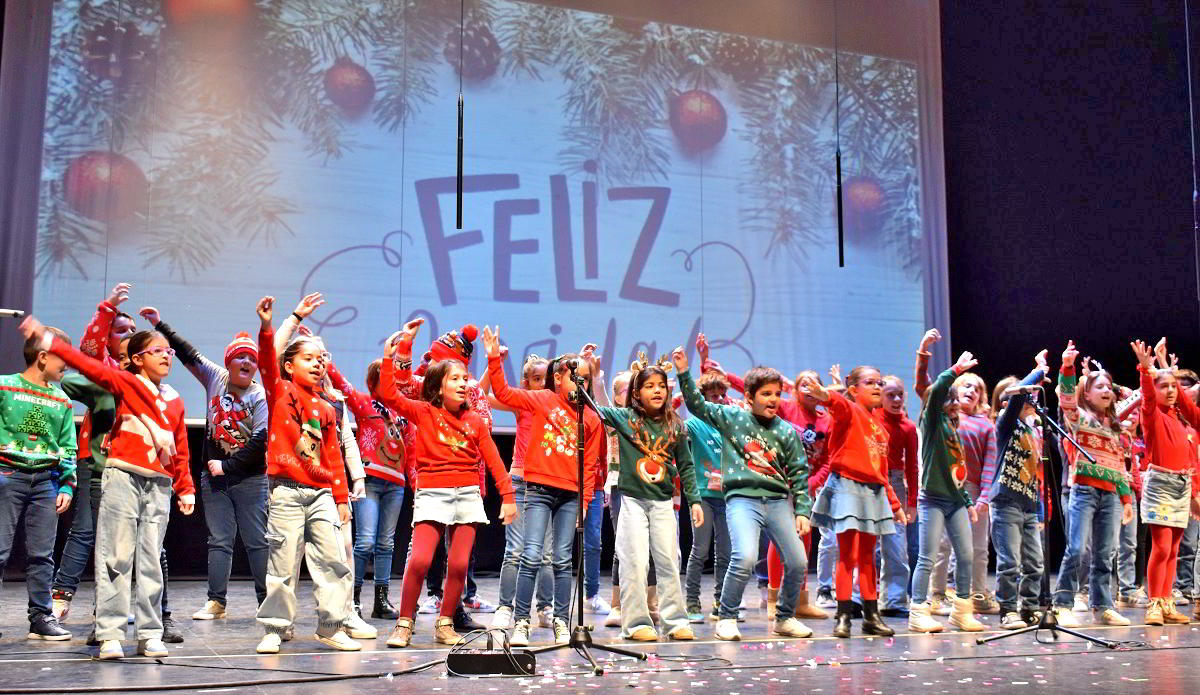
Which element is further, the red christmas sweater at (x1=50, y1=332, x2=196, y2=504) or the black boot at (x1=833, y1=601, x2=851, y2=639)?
the black boot at (x1=833, y1=601, x2=851, y2=639)

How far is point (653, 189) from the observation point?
7.82m

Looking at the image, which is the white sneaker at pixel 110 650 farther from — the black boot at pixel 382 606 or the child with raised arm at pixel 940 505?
the child with raised arm at pixel 940 505

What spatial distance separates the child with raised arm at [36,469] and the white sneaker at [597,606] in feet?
8.44

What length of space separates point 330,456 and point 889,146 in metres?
5.54

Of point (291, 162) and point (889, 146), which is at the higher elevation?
point (889, 146)

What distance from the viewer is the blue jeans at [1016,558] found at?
5254 millimetres

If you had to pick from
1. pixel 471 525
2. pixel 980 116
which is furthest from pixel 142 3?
pixel 980 116

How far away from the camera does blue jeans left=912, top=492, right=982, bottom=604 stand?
17.2 feet

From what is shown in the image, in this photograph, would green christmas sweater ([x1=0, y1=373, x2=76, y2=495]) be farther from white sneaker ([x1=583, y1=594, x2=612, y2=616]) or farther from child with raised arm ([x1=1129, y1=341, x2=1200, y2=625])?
child with raised arm ([x1=1129, y1=341, x2=1200, y2=625])

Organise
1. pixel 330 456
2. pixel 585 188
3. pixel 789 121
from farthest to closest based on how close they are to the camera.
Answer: pixel 789 121 → pixel 585 188 → pixel 330 456

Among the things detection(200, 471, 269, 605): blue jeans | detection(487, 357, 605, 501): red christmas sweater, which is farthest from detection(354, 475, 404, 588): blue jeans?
detection(487, 357, 605, 501): red christmas sweater

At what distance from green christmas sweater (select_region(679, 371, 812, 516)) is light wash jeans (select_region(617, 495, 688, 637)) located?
35cm

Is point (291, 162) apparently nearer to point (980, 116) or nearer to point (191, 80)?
point (191, 80)

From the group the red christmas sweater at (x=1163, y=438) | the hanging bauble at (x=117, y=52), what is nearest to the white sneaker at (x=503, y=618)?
the red christmas sweater at (x=1163, y=438)
